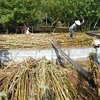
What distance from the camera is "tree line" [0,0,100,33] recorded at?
15219 mm

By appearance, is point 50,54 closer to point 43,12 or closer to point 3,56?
point 3,56

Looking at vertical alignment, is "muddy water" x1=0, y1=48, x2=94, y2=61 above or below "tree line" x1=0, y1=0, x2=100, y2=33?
below

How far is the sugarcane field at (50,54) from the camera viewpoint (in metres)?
3.22

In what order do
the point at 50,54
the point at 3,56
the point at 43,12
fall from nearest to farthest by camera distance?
the point at 3,56 → the point at 50,54 → the point at 43,12

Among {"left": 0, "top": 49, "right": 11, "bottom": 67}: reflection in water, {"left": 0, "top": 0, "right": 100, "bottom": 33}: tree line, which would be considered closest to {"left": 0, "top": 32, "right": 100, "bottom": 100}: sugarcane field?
{"left": 0, "top": 49, "right": 11, "bottom": 67}: reflection in water

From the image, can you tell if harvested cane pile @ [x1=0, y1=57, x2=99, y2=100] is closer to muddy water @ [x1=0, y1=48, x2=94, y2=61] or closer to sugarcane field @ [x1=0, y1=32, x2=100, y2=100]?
sugarcane field @ [x1=0, y1=32, x2=100, y2=100]

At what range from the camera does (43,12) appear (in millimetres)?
19766

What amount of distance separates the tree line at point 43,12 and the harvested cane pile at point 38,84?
1115cm

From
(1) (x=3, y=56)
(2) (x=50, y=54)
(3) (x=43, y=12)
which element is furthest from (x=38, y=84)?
(3) (x=43, y=12)

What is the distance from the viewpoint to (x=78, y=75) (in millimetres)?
4145

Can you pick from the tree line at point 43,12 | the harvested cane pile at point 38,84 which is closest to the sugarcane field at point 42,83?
the harvested cane pile at point 38,84

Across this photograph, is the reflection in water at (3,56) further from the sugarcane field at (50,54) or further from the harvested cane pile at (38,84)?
the harvested cane pile at (38,84)

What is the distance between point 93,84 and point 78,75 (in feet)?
1.24

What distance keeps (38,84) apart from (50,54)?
6075mm
